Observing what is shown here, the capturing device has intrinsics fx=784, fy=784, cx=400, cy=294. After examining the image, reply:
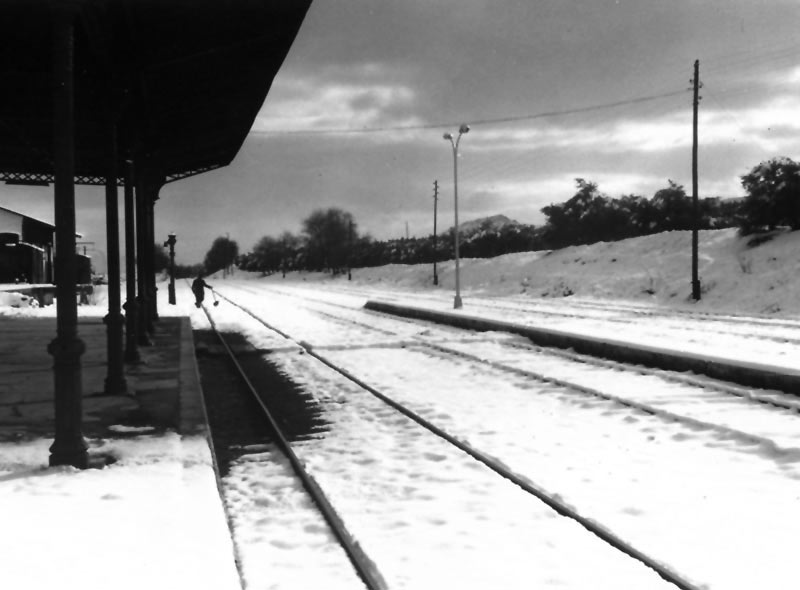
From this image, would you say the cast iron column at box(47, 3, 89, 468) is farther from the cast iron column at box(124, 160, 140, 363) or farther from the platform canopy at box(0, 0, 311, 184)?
the cast iron column at box(124, 160, 140, 363)

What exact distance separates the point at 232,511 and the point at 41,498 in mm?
1471

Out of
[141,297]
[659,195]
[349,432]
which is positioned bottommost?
[349,432]

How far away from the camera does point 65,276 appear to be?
22.8 ft

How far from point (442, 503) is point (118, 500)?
2427mm

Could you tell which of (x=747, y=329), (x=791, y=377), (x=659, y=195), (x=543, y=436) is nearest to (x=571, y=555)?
(x=543, y=436)

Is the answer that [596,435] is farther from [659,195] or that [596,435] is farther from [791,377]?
[659,195]

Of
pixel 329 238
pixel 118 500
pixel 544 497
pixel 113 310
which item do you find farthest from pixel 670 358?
pixel 329 238

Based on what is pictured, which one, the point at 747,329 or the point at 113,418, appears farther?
the point at 747,329

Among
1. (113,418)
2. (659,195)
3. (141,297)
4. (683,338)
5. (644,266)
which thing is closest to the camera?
(113,418)

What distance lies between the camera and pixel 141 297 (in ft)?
56.2

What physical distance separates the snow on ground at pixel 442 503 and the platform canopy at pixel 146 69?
4231 millimetres

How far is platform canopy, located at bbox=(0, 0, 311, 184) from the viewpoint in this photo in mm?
10141

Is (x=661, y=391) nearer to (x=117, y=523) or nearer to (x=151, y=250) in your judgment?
(x=117, y=523)

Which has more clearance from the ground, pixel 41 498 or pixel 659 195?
pixel 659 195
